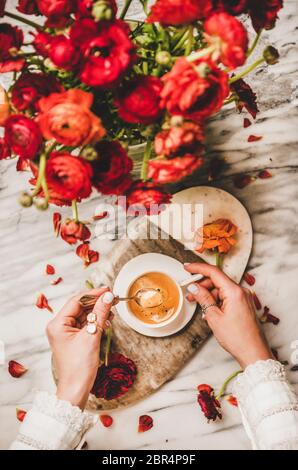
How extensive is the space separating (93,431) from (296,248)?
0.59m

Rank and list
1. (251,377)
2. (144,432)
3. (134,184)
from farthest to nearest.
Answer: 1. (144,432)
2. (251,377)
3. (134,184)

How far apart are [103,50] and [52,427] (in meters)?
0.61

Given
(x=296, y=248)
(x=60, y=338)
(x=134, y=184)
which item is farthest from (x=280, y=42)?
(x=60, y=338)

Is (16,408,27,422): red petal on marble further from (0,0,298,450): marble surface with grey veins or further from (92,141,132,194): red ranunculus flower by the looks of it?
(92,141,132,194): red ranunculus flower

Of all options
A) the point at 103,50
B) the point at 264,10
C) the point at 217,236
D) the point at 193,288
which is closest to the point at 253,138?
the point at 217,236

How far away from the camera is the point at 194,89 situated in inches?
18.8

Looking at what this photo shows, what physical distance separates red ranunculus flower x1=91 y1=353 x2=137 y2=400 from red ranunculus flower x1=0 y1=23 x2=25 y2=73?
61cm

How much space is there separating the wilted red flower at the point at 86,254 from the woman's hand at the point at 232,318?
227mm

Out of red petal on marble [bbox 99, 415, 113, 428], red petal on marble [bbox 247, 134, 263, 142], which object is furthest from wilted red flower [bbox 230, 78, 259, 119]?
red petal on marble [bbox 99, 415, 113, 428]

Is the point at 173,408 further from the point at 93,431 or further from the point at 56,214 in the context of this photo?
the point at 56,214

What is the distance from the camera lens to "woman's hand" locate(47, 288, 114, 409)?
→ 2.72ft

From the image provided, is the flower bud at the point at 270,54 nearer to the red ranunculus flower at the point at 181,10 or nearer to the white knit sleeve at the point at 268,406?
the red ranunculus flower at the point at 181,10

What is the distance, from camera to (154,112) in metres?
0.53

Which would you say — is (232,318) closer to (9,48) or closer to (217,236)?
(217,236)
